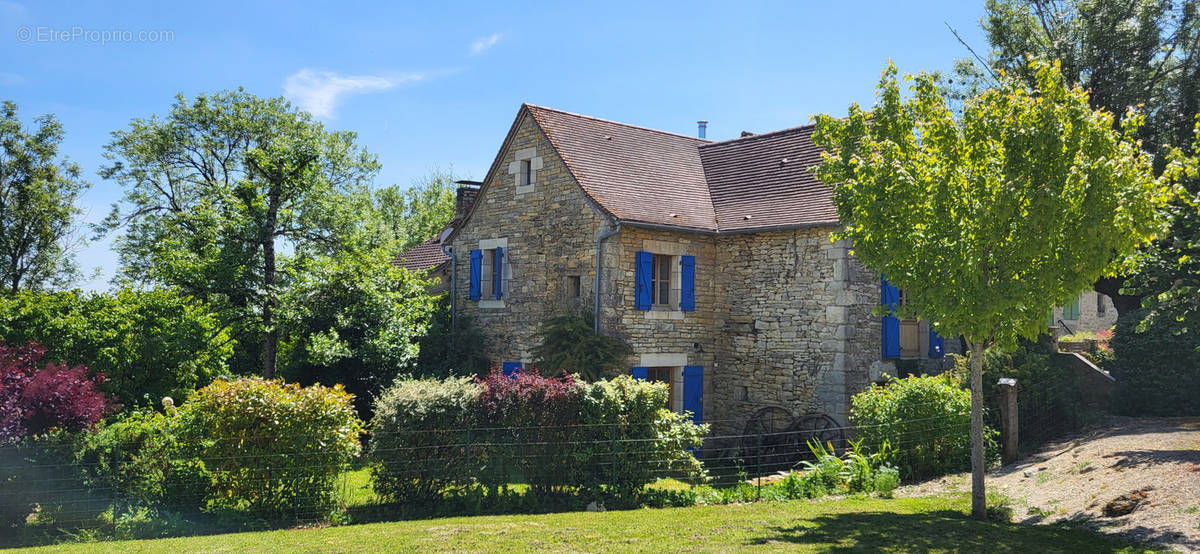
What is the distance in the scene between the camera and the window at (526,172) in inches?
708

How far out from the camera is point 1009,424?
12.9 metres

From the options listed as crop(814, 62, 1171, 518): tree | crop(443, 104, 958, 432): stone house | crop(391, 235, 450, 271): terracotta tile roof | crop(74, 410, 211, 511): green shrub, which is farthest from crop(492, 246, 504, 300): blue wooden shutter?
crop(814, 62, 1171, 518): tree

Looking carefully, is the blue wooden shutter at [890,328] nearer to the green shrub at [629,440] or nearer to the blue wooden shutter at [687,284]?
the blue wooden shutter at [687,284]

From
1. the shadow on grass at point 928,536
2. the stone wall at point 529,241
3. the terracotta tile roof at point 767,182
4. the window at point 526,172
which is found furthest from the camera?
the window at point 526,172

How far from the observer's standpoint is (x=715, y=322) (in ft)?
56.9

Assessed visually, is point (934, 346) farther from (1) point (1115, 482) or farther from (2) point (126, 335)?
(2) point (126, 335)

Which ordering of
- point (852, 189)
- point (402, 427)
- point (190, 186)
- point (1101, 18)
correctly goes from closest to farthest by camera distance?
point (852, 189) → point (402, 427) → point (1101, 18) → point (190, 186)

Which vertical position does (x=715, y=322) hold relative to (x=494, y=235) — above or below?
below

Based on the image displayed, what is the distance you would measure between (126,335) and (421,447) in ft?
22.0

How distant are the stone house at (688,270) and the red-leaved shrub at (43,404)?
8.53 m

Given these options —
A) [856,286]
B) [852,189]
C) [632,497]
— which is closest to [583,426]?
[632,497]

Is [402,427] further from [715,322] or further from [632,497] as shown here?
[715,322]

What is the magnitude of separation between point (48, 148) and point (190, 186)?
5.88 meters

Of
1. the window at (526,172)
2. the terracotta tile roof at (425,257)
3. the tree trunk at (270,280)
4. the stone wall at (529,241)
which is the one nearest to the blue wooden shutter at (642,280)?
the stone wall at (529,241)
